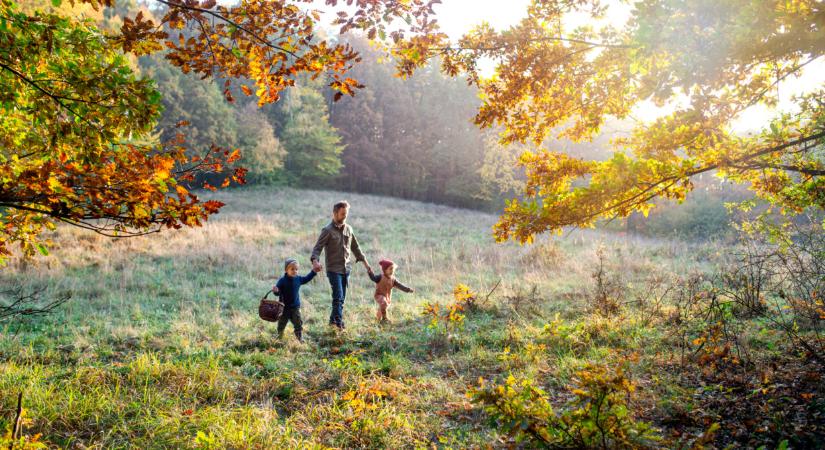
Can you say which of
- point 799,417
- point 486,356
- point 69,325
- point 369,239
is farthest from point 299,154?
point 799,417

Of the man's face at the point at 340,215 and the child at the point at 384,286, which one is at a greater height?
the man's face at the point at 340,215

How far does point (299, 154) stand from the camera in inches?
1366

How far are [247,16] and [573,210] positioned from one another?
3.03m

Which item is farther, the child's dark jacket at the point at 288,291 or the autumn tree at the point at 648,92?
the child's dark jacket at the point at 288,291

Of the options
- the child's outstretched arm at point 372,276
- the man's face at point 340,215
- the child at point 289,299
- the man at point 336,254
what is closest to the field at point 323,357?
the child at point 289,299

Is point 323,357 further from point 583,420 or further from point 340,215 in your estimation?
point 583,420

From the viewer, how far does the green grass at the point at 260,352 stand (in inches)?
139

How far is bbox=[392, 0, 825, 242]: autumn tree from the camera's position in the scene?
3240 mm

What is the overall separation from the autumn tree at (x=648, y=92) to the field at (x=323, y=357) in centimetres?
77

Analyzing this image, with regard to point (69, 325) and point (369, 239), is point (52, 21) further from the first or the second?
point (369, 239)

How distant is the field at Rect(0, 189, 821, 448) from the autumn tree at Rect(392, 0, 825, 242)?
2.53 ft

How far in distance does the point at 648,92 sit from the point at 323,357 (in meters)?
4.30

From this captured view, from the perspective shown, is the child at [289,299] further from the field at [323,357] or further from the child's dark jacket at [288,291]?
the field at [323,357]

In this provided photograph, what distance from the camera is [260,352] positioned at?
18.0 feet
